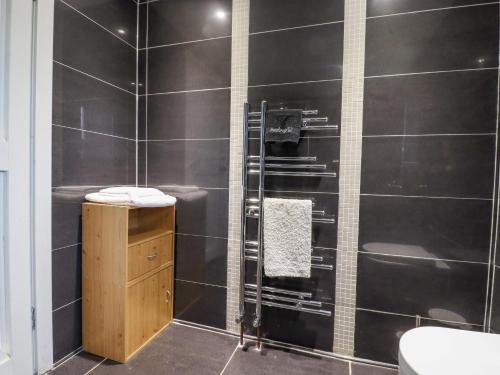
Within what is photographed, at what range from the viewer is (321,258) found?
55.9 inches

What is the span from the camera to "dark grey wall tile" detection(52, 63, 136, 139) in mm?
1297

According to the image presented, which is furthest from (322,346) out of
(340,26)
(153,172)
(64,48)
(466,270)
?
(64,48)

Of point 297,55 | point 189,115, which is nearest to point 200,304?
point 189,115

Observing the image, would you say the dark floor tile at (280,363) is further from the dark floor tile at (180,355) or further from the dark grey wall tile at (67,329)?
the dark grey wall tile at (67,329)

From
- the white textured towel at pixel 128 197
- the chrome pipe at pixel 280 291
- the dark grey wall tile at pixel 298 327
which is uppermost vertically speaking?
the white textured towel at pixel 128 197

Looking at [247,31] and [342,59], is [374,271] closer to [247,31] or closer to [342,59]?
[342,59]

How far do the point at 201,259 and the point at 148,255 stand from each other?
35 cm

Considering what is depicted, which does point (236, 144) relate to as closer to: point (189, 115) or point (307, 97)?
point (189, 115)

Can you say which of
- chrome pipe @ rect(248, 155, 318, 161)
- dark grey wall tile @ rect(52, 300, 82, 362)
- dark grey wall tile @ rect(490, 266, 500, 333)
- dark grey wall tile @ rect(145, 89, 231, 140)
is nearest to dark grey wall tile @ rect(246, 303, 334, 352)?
dark grey wall tile @ rect(490, 266, 500, 333)

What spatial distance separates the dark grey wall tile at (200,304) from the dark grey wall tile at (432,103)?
1.34 m

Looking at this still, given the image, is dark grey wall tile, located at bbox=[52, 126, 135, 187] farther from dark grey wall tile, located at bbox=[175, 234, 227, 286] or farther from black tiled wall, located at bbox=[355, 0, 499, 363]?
black tiled wall, located at bbox=[355, 0, 499, 363]

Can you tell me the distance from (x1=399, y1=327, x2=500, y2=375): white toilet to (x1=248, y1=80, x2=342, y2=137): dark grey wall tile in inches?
39.6

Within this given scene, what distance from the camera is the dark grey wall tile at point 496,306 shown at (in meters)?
1.19

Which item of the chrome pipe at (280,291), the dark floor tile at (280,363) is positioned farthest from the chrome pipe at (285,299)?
the dark floor tile at (280,363)
